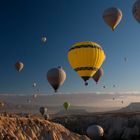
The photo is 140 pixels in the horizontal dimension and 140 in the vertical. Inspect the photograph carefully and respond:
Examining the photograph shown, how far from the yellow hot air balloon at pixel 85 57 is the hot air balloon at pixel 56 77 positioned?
382 inches

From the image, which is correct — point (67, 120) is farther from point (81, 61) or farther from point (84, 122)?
point (81, 61)

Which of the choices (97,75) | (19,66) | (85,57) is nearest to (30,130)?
(19,66)

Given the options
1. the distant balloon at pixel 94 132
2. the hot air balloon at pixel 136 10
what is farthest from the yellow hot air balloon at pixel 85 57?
the distant balloon at pixel 94 132

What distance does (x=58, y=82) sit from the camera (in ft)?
188

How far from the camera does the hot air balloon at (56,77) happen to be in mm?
57019

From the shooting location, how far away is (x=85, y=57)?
46719 millimetres

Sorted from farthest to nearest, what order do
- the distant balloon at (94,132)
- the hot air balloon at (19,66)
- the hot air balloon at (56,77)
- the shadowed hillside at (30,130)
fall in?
the distant balloon at (94,132) → the hot air balloon at (19,66) → the shadowed hillside at (30,130) → the hot air balloon at (56,77)

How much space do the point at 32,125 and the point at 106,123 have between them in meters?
60.4

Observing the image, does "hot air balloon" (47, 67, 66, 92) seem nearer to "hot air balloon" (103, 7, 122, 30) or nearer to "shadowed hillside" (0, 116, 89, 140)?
"shadowed hillside" (0, 116, 89, 140)

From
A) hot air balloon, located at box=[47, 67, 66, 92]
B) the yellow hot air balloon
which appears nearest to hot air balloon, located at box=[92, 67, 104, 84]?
hot air balloon, located at box=[47, 67, 66, 92]

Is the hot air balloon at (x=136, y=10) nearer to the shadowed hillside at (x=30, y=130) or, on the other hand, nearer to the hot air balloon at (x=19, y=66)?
the shadowed hillside at (x=30, y=130)

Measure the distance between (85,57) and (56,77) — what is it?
1260cm

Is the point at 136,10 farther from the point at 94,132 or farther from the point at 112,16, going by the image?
the point at 94,132

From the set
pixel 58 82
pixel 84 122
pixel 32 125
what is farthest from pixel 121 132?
pixel 58 82
